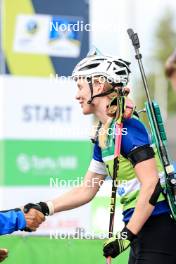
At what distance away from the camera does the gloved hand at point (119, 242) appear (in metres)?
4.51

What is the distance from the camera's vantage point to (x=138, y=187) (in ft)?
15.4

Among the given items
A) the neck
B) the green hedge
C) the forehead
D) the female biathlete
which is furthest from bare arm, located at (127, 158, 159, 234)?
the green hedge

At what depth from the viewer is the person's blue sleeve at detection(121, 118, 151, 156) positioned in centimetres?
462

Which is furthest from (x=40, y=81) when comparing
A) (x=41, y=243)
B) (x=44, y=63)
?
(x=41, y=243)

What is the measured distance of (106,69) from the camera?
15.9ft

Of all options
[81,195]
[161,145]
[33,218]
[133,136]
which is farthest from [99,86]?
[33,218]

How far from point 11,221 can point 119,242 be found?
2.23 feet

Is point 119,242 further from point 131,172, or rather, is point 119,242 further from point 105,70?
point 105,70

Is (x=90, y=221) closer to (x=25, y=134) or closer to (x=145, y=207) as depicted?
(x=25, y=134)

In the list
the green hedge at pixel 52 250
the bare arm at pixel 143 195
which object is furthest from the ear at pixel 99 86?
the green hedge at pixel 52 250

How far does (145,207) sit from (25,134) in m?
4.14

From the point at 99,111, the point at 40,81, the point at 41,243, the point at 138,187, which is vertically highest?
the point at 40,81

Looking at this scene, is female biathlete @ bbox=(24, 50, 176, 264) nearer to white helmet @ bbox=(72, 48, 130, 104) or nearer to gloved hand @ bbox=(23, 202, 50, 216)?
white helmet @ bbox=(72, 48, 130, 104)

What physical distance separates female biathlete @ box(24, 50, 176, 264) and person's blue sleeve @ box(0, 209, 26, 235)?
1.81 ft
